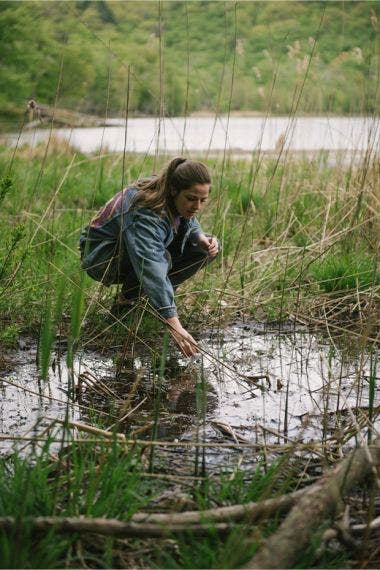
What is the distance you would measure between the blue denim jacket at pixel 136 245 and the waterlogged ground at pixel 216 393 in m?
0.34

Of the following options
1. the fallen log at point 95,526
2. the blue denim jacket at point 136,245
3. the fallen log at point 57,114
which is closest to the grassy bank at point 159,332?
the fallen log at point 95,526

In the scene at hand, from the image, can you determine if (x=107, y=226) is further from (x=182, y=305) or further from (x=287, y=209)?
(x=287, y=209)

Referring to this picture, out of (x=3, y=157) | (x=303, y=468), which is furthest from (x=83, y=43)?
(x=303, y=468)

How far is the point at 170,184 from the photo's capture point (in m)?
3.24

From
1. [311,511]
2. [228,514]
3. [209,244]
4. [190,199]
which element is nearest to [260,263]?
[209,244]

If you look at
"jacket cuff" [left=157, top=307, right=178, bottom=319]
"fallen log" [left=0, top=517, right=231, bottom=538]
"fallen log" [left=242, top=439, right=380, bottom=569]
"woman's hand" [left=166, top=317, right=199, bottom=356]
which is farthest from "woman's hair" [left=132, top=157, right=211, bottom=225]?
"fallen log" [left=0, top=517, right=231, bottom=538]

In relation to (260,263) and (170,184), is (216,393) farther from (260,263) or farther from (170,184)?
(260,263)

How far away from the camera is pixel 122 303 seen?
11.8 feet

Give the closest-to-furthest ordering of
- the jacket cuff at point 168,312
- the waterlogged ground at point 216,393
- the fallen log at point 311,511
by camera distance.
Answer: the fallen log at point 311,511 < the waterlogged ground at point 216,393 < the jacket cuff at point 168,312

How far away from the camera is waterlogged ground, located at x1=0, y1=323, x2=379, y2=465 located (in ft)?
7.95

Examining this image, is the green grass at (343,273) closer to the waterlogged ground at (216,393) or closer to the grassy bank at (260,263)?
the grassy bank at (260,263)

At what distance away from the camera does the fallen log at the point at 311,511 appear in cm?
145

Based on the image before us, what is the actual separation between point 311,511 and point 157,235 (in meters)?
1.84

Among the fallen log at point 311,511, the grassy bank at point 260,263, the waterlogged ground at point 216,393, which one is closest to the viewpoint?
the fallen log at point 311,511
